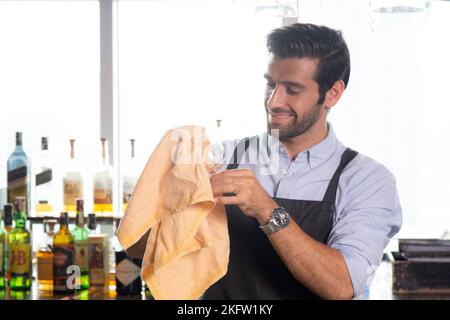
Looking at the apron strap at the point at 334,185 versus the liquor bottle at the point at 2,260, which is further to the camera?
the liquor bottle at the point at 2,260

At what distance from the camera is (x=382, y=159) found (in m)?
2.75

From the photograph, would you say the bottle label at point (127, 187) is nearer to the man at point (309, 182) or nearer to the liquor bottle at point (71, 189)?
the liquor bottle at point (71, 189)

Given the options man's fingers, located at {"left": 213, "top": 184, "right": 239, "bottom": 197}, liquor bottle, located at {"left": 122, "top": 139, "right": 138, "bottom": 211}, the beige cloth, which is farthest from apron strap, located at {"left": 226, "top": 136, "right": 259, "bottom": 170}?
liquor bottle, located at {"left": 122, "top": 139, "right": 138, "bottom": 211}

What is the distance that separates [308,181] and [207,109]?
1300mm

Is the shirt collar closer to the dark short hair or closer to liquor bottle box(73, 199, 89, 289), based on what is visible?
the dark short hair

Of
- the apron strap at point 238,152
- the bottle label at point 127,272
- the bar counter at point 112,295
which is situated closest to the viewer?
the apron strap at point 238,152

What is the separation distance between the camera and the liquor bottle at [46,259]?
2150 mm

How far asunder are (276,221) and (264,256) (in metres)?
0.30

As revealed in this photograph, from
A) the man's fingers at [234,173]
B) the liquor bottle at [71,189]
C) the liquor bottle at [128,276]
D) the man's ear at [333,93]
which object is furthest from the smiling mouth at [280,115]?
the liquor bottle at [71,189]

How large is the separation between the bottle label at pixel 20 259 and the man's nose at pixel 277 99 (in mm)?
968

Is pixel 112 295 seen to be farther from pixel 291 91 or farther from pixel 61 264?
pixel 291 91
